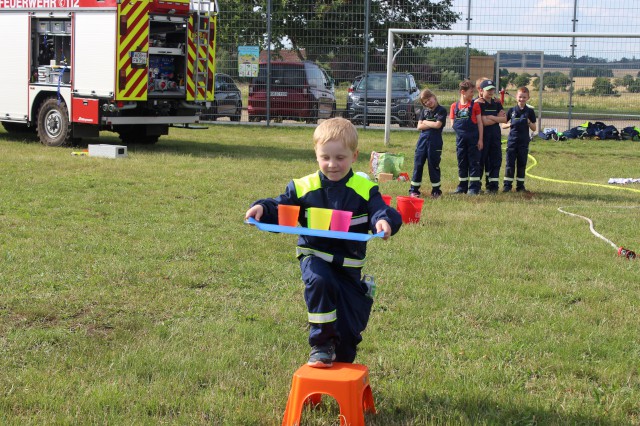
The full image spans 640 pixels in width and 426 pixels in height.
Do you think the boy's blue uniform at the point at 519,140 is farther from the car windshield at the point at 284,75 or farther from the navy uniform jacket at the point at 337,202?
the car windshield at the point at 284,75

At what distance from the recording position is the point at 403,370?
15.4 feet

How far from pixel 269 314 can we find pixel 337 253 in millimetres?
1718

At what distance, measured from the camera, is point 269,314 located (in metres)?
5.70

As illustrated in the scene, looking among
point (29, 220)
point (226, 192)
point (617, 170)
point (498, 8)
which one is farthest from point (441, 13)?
point (29, 220)

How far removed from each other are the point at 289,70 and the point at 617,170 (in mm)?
10798

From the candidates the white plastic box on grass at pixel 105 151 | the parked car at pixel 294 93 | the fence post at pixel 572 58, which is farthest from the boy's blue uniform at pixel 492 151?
the parked car at pixel 294 93

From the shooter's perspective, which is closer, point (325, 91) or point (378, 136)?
point (378, 136)

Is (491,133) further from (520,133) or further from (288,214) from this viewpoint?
(288,214)

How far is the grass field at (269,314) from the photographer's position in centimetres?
423

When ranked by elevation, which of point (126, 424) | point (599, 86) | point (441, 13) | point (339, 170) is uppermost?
point (441, 13)

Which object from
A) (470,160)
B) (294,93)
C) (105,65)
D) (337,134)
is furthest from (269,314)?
(294,93)

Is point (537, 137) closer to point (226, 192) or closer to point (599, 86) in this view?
point (599, 86)

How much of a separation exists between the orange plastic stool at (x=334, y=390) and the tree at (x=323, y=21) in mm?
18905

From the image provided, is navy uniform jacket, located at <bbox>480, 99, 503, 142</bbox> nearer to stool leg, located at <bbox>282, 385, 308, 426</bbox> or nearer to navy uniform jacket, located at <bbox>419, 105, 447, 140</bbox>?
navy uniform jacket, located at <bbox>419, 105, 447, 140</bbox>
